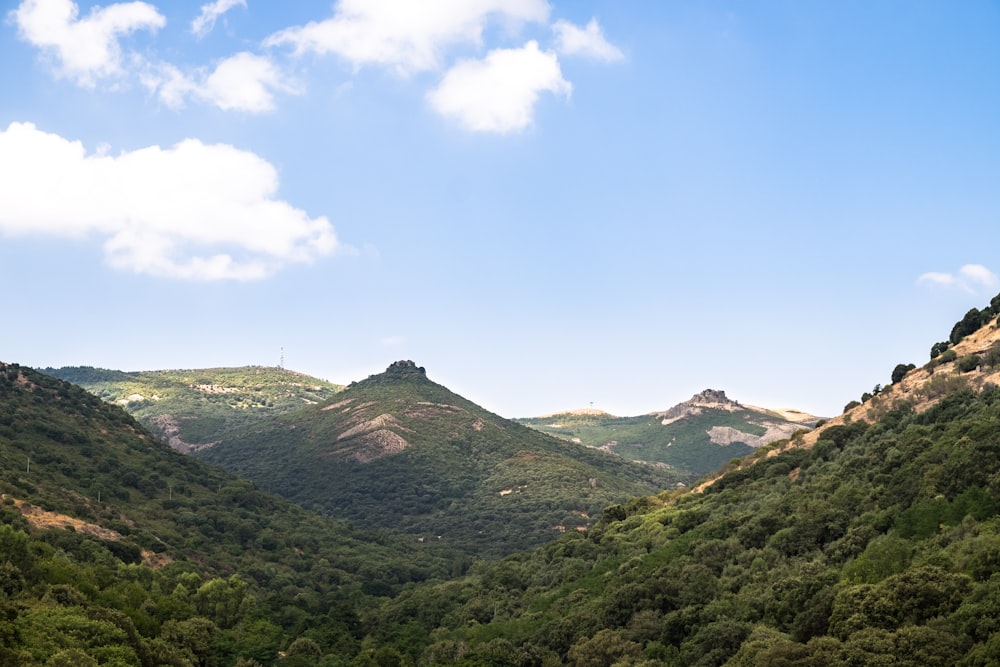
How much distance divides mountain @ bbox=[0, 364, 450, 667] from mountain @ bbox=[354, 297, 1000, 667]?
13.7 meters

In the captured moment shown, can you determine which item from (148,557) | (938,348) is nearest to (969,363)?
(938,348)

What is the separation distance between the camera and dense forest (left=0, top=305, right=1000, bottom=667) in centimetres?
4622

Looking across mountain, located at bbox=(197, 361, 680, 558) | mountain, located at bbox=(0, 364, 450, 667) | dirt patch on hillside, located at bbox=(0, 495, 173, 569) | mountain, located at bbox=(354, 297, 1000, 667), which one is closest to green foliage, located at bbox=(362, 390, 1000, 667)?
mountain, located at bbox=(354, 297, 1000, 667)

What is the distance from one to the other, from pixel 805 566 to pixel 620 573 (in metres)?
20.0

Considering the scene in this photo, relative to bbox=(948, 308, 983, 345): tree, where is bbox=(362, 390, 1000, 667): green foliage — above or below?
below

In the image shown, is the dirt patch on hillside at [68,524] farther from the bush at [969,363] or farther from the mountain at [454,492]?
the bush at [969,363]

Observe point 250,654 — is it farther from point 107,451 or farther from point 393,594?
point 107,451

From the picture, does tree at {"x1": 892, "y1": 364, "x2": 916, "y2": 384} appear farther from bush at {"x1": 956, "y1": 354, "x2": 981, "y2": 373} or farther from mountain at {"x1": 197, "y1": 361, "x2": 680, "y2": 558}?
mountain at {"x1": 197, "y1": 361, "x2": 680, "y2": 558}

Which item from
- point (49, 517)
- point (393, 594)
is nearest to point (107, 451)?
point (49, 517)

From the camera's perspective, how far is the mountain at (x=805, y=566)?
43500 mm

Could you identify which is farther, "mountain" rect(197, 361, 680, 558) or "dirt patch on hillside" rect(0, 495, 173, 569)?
"mountain" rect(197, 361, 680, 558)

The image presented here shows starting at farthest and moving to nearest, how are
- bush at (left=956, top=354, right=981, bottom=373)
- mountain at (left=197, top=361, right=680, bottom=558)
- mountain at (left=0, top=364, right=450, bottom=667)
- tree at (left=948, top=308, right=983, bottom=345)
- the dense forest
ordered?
mountain at (left=197, top=361, right=680, bottom=558) → tree at (left=948, top=308, right=983, bottom=345) → bush at (left=956, top=354, right=981, bottom=373) → mountain at (left=0, top=364, right=450, bottom=667) → the dense forest

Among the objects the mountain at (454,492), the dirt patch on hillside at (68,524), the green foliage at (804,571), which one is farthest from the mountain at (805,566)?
the mountain at (454,492)

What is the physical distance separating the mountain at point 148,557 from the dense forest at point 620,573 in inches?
11.5
